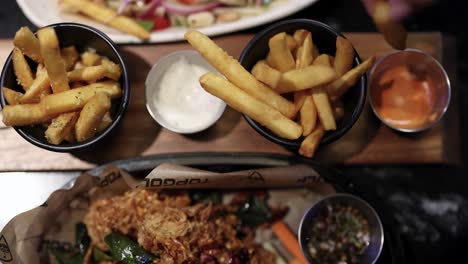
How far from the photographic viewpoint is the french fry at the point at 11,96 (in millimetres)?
1770

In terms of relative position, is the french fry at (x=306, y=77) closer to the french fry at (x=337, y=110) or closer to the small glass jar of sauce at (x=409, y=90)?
the french fry at (x=337, y=110)

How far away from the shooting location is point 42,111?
1.70 meters

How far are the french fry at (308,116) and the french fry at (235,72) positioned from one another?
8 centimetres

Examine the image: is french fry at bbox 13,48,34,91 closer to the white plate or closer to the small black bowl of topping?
the white plate

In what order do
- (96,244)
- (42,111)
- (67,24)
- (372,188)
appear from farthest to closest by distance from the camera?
(372,188)
(96,244)
(67,24)
(42,111)

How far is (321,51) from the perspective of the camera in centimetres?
193

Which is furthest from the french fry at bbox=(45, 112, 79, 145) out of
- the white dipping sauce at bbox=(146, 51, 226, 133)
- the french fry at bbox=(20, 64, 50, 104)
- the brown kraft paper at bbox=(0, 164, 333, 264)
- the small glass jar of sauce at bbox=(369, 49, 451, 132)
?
the small glass jar of sauce at bbox=(369, 49, 451, 132)

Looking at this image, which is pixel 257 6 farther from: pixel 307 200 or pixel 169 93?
pixel 307 200

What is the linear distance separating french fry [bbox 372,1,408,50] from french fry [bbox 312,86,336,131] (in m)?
0.29

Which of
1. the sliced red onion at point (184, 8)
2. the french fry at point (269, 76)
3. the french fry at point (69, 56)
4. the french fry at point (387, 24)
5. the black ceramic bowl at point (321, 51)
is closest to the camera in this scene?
the french fry at point (387, 24)

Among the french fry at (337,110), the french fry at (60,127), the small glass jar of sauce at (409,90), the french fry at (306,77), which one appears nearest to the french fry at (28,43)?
the french fry at (60,127)

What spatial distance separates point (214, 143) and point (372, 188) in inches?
29.2

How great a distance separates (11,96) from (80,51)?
0.34 meters

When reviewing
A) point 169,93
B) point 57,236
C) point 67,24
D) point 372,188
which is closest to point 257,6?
point 169,93
